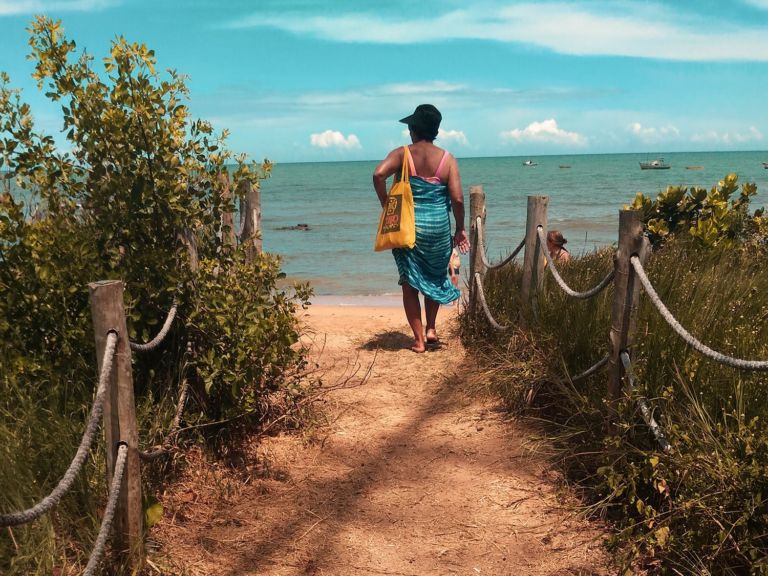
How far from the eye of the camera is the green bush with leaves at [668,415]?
8.27ft

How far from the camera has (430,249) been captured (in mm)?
5898

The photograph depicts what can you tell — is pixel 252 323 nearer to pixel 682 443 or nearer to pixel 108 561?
pixel 108 561

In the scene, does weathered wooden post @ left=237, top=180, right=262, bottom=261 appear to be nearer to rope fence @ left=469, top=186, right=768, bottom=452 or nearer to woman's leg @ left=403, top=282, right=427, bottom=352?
woman's leg @ left=403, top=282, right=427, bottom=352

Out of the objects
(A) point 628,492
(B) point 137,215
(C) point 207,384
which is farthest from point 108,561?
(A) point 628,492

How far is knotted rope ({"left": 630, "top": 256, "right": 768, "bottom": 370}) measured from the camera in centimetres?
232

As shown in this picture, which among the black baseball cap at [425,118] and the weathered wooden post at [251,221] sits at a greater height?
the black baseball cap at [425,118]

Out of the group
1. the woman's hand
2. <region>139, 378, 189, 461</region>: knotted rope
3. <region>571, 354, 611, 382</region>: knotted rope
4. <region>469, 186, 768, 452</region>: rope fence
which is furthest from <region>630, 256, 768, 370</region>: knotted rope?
the woman's hand

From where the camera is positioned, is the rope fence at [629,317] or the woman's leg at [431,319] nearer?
the rope fence at [629,317]

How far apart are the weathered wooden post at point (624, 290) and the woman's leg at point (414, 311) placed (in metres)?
Result: 2.72

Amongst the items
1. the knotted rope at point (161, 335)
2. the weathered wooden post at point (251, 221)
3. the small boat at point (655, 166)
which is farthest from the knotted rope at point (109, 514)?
the small boat at point (655, 166)

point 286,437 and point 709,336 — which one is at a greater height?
point 709,336

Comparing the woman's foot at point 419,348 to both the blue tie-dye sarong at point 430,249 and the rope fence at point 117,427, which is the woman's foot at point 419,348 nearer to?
the blue tie-dye sarong at point 430,249

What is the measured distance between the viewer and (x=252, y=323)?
3.54 meters

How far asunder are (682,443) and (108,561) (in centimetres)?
228
